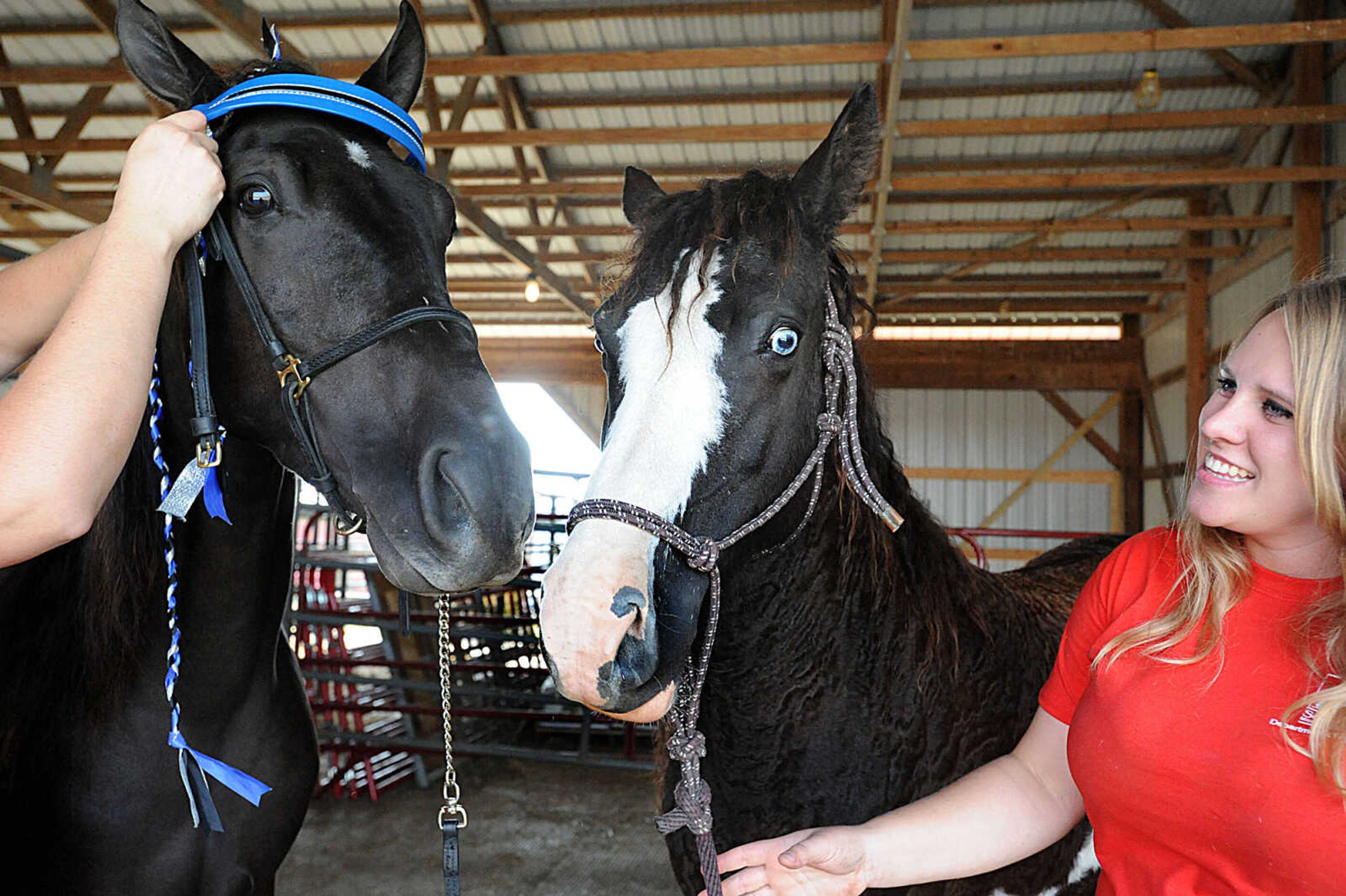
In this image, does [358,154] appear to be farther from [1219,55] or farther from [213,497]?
[1219,55]

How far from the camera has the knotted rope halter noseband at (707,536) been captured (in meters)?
1.35

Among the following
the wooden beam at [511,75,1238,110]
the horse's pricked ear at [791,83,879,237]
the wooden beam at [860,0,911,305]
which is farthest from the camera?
the wooden beam at [511,75,1238,110]

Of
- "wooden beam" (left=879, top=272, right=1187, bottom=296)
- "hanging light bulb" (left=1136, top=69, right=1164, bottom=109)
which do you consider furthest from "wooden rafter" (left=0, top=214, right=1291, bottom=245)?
"hanging light bulb" (left=1136, top=69, right=1164, bottom=109)

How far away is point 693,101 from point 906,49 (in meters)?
3.42

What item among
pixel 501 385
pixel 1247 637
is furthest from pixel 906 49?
pixel 501 385

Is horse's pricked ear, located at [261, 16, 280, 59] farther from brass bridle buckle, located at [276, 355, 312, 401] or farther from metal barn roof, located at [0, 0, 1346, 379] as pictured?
metal barn roof, located at [0, 0, 1346, 379]

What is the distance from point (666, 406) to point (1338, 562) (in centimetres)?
95

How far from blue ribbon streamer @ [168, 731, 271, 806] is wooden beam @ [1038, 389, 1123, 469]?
14319 millimetres

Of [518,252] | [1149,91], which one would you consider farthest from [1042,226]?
[518,252]

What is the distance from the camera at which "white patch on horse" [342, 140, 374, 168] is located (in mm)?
1492

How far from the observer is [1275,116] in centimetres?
707

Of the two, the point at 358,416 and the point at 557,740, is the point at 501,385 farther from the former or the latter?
the point at 358,416

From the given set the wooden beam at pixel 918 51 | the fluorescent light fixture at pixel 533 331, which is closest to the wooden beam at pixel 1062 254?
the wooden beam at pixel 918 51

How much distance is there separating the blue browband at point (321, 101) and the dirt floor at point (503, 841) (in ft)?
12.3
